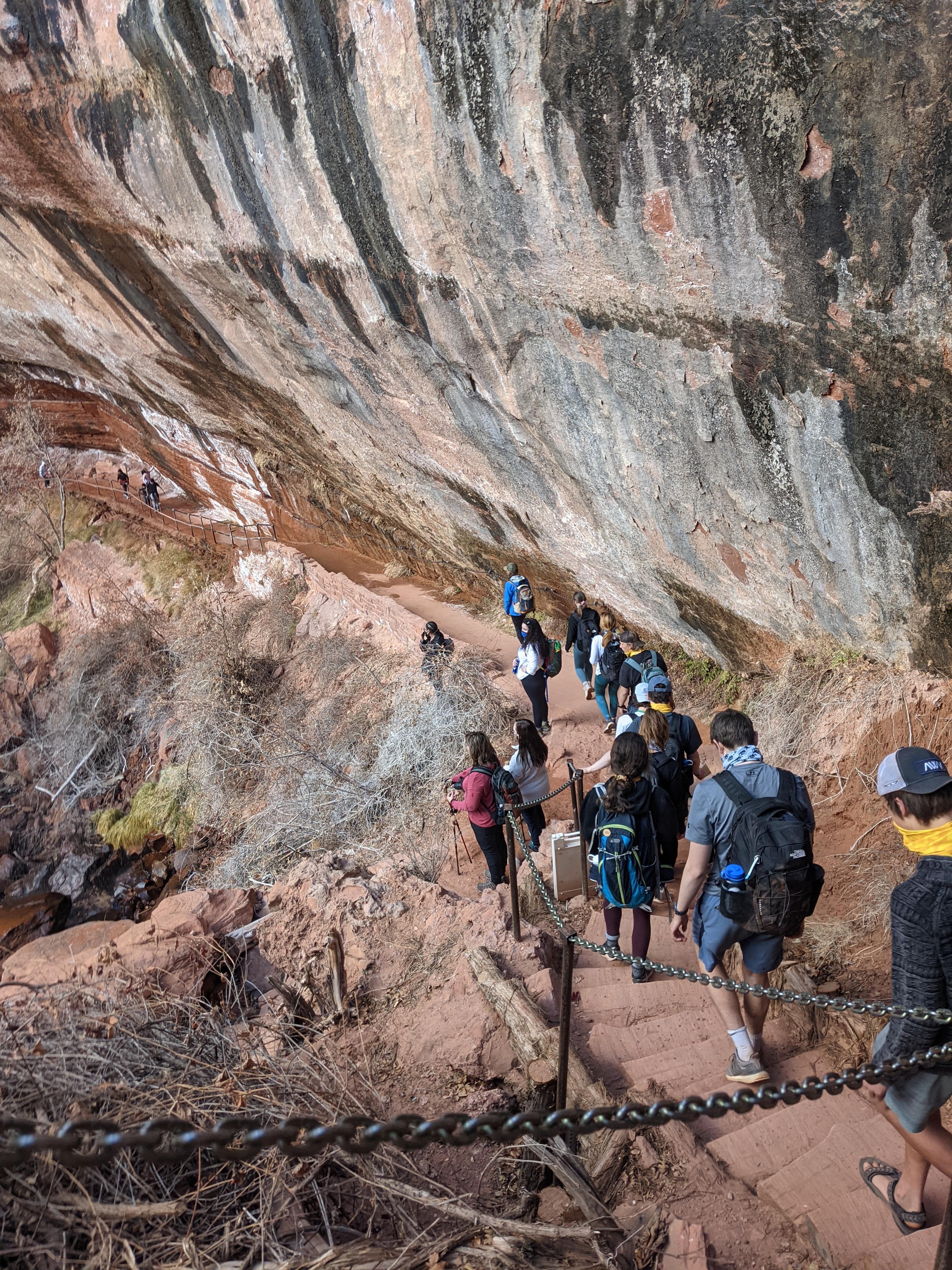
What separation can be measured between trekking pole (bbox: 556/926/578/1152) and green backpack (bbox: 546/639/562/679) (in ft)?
15.4

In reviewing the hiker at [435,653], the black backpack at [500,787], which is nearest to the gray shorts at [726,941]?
the black backpack at [500,787]

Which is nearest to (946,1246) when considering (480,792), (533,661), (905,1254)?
(905,1254)

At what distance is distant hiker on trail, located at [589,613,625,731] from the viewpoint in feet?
22.4

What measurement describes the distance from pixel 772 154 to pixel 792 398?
1.52 metres

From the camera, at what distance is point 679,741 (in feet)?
14.7

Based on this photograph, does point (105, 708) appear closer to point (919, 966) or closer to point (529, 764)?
point (529, 764)

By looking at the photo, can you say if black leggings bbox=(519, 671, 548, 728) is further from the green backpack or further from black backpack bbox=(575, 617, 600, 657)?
black backpack bbox=(575, 617, 600, 657)

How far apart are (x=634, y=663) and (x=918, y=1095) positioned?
11.6 ft

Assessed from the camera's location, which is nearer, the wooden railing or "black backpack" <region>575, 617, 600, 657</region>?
"black backpack" <region>575, 617, 600, 657</region>

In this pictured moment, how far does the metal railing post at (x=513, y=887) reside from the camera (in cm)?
422

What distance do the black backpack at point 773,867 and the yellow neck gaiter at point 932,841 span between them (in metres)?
0.41

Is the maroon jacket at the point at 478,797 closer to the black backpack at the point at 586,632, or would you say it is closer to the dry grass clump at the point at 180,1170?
the dry grass clump at the point at 180,1170

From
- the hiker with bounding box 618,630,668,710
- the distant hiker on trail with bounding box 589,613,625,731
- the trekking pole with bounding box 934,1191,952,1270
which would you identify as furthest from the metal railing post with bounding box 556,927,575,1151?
the distant hiker on trail with bounding box 589,613,625,731

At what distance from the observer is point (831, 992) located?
3.95m
